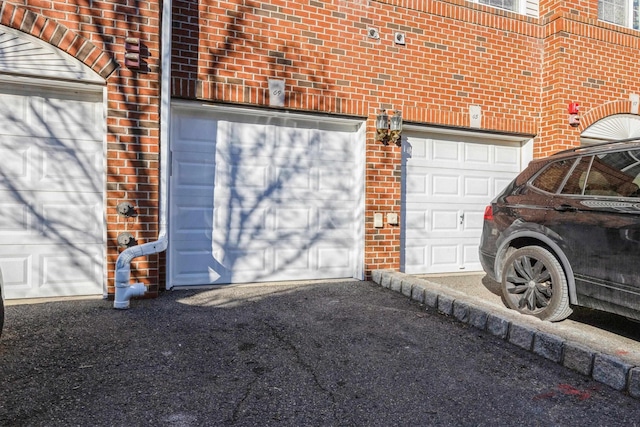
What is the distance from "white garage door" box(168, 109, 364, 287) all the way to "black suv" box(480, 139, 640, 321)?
2077 mm

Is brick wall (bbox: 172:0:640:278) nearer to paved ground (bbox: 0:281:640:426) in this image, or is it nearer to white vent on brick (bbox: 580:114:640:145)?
white vent on brick (bbox: 580:114:640:145)

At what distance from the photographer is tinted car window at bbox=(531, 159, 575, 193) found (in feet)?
12.7

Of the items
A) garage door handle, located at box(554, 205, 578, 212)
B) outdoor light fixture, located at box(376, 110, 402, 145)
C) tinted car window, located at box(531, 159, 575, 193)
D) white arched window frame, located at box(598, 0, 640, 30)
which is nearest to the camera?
garage door handle, located at box(554, 205, 578, 212)

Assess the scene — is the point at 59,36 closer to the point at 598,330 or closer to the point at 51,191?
the point at 51,191

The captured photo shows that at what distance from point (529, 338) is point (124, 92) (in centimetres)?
435

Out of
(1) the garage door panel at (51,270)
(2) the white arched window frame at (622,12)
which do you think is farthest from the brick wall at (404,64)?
(1) the garage door panel at (51,270)

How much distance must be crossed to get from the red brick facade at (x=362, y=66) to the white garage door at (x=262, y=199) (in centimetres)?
31

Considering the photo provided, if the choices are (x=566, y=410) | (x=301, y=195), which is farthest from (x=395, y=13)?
(x=566, y=410)

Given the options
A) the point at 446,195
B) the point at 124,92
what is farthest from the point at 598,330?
the point at 124,92

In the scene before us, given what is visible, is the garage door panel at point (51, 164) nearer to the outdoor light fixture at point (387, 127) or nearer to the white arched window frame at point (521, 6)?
the outdoor light fixture at point (387, 127)

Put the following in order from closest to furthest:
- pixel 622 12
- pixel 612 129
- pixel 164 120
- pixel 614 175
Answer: pixel 614 175, pixel 164 120, pixel 612 129, pixel 622 12

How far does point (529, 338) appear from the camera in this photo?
324 cm

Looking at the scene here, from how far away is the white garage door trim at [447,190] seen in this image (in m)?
6.09

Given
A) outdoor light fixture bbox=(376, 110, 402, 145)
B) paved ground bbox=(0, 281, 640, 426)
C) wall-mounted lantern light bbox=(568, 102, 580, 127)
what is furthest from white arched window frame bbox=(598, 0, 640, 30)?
paved ground bbox=(0, 281, 640, 426)
